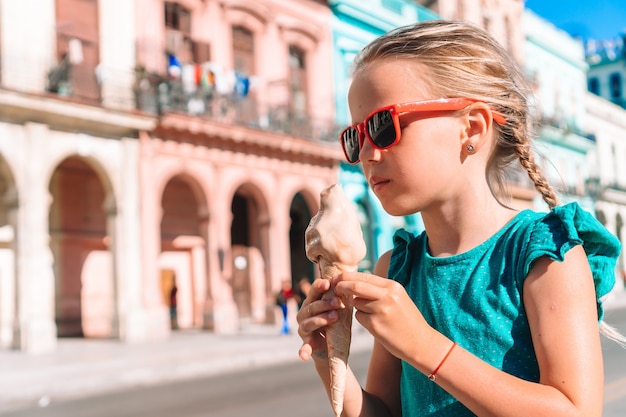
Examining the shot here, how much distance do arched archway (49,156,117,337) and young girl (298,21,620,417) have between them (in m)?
18.0

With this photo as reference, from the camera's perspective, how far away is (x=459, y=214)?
1.59 meters

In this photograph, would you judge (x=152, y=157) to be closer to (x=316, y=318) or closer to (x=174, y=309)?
(x=174, y=309)

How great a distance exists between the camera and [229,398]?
8453mm

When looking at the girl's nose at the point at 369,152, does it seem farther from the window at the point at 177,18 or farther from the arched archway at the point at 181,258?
the arched archway at the point at 181,258

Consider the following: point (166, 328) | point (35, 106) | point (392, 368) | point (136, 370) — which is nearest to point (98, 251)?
point (166, 328)

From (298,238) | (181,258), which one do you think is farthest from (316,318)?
(298,238)

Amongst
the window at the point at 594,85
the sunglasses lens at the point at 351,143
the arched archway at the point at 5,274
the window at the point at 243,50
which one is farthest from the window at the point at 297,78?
the window at the point at 594,85

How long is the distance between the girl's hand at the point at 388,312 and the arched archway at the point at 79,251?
18.2m

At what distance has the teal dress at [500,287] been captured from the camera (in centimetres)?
142

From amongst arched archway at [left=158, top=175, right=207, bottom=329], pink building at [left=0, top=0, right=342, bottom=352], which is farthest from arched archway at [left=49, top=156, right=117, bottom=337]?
arched archway at [left=158, top=175, right=207, bottom=329]

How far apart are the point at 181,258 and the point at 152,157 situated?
441 centimetres

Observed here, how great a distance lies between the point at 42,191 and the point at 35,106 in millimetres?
1959

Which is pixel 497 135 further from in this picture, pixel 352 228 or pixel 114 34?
pixel 114 34

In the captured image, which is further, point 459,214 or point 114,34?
point 114,34
